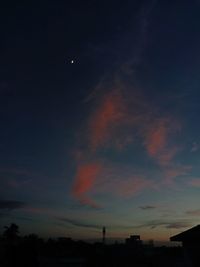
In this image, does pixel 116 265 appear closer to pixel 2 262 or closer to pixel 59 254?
pixel 59 254

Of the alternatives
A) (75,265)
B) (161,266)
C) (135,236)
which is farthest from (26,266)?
(135,236)

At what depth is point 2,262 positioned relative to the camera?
52125mm

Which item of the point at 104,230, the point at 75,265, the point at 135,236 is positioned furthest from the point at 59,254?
the point at 135,236

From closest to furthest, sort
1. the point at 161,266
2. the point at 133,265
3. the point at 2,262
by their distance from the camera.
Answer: the point at 161,266
the point at 133,265
the point at 2,262

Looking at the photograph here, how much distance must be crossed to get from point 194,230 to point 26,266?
128ft

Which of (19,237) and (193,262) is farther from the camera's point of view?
(19,237)

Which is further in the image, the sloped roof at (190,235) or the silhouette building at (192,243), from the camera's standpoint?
the sloped roof at (190,235)

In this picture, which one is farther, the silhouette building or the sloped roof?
the sloped roof

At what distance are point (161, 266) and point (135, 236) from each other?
155 feet

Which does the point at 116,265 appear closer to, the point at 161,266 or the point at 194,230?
the point at 161,266

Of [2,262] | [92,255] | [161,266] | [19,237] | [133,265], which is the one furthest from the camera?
[19,237]

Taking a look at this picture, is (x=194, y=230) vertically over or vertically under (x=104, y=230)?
under

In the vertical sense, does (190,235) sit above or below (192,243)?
above

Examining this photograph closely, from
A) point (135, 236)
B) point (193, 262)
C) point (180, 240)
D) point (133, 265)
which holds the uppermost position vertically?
point (135, 236)
